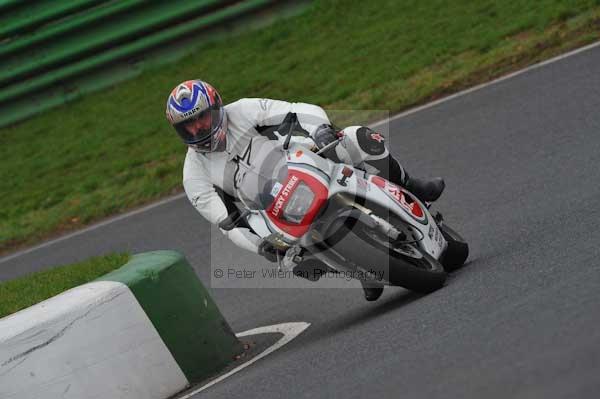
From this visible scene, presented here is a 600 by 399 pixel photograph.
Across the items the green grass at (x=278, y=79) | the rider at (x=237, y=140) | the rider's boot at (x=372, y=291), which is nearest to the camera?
the rider at (x=237, y=140)

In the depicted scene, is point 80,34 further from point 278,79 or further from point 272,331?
point 272,331

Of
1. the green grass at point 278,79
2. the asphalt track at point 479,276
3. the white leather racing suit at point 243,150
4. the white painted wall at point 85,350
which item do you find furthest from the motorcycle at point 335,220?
the green grass at point 278,79

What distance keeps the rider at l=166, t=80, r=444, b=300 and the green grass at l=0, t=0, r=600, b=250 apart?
5110 mm

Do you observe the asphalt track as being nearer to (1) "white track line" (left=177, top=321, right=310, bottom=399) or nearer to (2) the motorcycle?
(1) "white track line" (left=177, top=321, right=310, bottom=399)

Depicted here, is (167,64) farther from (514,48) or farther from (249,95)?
(514,48)

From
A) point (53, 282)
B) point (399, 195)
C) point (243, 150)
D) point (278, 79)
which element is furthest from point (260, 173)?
point (278, 79)

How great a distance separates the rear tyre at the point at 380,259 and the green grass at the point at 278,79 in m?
5.59

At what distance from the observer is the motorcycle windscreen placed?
6.70 metres

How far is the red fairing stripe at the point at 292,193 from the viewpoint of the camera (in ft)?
21.3

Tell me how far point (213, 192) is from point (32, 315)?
54.8 inches

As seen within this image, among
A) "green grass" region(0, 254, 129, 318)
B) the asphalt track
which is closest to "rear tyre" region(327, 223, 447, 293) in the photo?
the asphalt track

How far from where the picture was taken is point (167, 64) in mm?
16234

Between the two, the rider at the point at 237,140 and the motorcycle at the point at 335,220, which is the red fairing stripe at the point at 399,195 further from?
the rider at the point at 237,140

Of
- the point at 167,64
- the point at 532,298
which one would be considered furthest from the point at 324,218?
the point at 167,64
